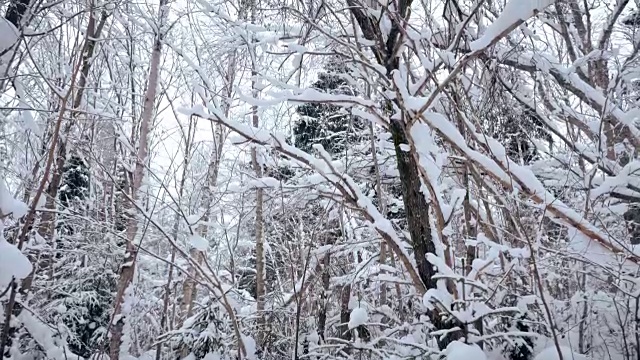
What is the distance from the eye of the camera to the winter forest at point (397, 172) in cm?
279

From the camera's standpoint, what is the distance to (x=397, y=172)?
4730 millimetres

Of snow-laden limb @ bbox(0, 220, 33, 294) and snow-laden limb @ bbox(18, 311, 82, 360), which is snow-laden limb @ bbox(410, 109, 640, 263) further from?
snow-laden limb @ bbox(18, 311, 82, 360)

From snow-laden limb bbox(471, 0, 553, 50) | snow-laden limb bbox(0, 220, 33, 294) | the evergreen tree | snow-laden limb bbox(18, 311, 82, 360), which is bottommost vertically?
snow-laden limb bbox(18, 311, 82, 360)

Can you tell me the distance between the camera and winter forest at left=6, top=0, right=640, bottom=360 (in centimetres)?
279

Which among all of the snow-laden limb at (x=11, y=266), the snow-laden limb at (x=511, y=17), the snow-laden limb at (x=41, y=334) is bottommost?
the snow-laden limb at (x=41, y=334)

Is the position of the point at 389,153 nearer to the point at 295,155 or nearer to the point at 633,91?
the point at 295,155

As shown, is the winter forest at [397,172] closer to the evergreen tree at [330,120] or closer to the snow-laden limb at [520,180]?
the snow-laden limb at [520,180]

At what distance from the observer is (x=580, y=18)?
4.96 metres

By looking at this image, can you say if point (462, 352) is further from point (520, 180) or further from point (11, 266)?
point (11, 266)

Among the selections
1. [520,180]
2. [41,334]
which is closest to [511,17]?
[520,180]

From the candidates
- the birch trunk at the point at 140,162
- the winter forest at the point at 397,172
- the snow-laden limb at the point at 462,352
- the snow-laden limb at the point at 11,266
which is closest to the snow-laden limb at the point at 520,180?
the winter forest at the point at 397,172

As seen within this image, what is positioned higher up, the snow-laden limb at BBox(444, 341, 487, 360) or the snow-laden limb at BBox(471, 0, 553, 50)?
the snow-laden limb at BBox(471, 0, 553, 50)

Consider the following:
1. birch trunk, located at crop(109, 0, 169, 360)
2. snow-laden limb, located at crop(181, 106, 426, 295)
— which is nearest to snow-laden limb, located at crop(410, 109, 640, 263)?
snow-laden limb, located at crop(181, 106, 426, 295)

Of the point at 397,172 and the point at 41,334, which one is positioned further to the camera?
the point at 397,172
